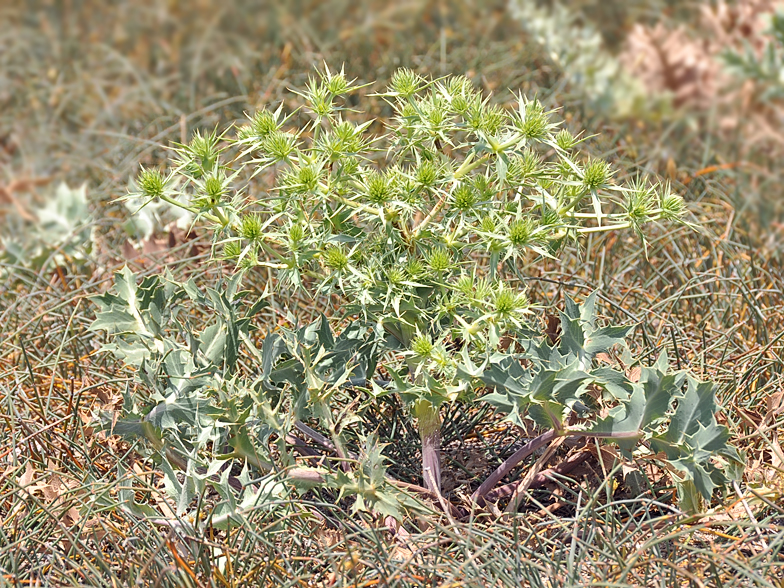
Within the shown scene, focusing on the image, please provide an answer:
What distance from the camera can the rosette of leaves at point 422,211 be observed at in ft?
4.95

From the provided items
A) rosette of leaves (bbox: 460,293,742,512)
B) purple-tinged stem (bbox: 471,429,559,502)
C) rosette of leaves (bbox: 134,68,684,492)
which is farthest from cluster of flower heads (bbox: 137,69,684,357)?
purple-tinged stem (bbox: 471,429,559,502)

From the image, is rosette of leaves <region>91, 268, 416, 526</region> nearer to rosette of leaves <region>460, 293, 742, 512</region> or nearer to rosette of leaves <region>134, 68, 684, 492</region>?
rosette of leaves <region>134, 68, 684, 492</region>

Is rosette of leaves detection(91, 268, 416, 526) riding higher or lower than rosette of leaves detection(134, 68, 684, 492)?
lower

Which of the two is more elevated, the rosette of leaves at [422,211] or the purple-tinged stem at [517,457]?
the rosette of leaves at [422,211]

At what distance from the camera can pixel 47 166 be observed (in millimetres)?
4008

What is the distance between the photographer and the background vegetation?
1.55 m

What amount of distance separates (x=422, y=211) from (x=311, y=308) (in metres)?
0.88

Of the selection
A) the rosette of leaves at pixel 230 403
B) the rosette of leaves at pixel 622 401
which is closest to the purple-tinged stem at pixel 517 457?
the rosette of leaves at pixel 622 401

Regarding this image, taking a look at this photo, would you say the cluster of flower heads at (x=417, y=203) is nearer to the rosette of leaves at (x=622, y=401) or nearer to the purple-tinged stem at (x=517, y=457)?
the rosette of leaves at (x=622, y=401)

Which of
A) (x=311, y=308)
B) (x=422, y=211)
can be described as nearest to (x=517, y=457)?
(x=422, y=211)

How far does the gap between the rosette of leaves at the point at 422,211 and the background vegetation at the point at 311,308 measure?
0.62 ft

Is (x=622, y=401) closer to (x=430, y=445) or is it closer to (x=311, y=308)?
(x=430, y=445)

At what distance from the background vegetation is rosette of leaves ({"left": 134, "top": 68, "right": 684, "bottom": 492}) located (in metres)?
0.19

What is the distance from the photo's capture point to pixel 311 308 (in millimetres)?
2396
